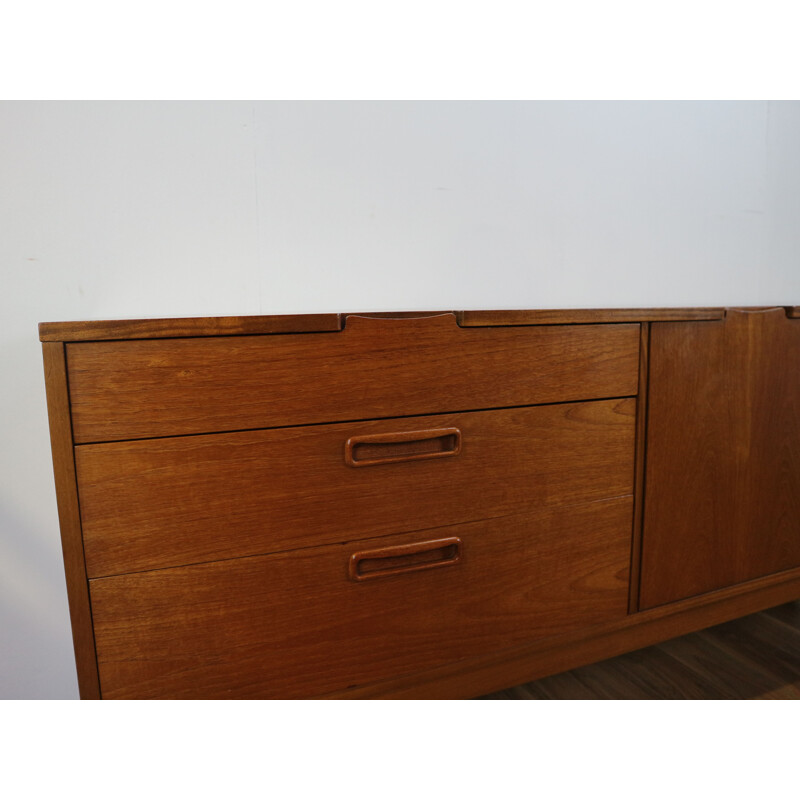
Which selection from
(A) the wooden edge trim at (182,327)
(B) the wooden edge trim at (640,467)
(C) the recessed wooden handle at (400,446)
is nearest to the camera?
(A) the wooden edge trim at (182,327)

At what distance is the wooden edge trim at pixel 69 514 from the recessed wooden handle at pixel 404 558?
353mm

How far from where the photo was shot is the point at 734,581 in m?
1.22

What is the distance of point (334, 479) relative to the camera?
2.92 feet

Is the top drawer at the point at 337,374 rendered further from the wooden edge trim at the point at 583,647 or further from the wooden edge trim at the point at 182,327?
the wooden edge trim at the point at 583,647

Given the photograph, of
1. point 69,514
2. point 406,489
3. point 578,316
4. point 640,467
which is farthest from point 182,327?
point 640,467

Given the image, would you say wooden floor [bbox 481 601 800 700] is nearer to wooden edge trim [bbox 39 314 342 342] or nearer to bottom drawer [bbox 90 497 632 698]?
bottom drawer [bbox 90 497 632 698]

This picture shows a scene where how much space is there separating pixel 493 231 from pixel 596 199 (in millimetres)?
303

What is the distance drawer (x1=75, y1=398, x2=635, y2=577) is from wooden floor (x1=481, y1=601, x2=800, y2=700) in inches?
14.6

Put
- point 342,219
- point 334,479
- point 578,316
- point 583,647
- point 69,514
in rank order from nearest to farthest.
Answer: point 69,514 < point 334,479 < point 578,316 < point 583,647 < point 342,219

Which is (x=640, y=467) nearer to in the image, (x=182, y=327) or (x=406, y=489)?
(x=406, y=489)

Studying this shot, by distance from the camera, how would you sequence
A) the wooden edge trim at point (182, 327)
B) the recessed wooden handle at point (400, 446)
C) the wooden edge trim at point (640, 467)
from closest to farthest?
the wooden edge trim at point (182, 327)
the recessed wooden handle at point (400, 446)
the wooden edge trim at point (640, 467)

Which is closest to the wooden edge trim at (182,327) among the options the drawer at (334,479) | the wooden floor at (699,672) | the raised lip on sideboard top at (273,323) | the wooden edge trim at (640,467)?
the raised lip on sideboard top at (273,323)

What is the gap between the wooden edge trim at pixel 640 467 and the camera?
3.49 feet

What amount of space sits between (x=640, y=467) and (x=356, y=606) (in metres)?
0.55
